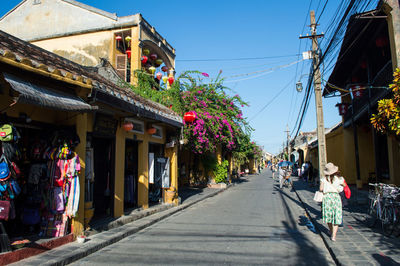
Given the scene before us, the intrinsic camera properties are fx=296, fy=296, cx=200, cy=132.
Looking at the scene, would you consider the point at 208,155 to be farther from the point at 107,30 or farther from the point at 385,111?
the point at 385,111

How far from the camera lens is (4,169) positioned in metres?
4.89

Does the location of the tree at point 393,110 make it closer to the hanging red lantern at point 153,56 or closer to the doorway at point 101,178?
the doorway at point 101,178

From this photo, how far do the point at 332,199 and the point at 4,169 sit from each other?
21.5 feet

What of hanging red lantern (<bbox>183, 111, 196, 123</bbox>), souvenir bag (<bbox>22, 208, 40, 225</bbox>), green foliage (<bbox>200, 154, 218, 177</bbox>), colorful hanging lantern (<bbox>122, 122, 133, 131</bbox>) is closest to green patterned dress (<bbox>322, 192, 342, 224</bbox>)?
colorful hanging lantern (<bbox>122, 122, 133, 131</bbox>)

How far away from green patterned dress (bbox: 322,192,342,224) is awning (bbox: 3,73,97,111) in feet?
18.3

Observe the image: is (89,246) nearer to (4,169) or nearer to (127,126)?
(4,169)

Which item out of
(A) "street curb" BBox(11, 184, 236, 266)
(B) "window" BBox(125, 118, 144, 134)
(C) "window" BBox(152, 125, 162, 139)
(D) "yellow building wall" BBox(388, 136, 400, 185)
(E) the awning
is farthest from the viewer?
(C) "window" BBox(152, 125, 162, 139)

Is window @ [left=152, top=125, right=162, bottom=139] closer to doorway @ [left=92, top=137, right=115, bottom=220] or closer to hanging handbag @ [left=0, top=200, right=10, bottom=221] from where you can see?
doorway @ [left=92, top=137, right=115, bottom=220]

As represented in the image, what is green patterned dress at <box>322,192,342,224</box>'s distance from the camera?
6598 mm

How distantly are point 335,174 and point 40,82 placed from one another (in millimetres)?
6757

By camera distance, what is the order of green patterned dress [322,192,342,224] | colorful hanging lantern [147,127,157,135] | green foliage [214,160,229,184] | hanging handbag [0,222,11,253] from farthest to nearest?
1. green foliage [214,160,229,184]
2. colorful hanging lantern [147,127,157,135]
3. green patterned dress [322,192,342,224]
4. hanging handbag [0,222,11,253]

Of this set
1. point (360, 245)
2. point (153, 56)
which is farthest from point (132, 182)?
point (153, 56)

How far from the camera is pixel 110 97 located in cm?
728

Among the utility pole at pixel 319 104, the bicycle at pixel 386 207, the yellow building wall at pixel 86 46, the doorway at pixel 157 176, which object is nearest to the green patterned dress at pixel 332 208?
the bicycle at pixel 386 207
